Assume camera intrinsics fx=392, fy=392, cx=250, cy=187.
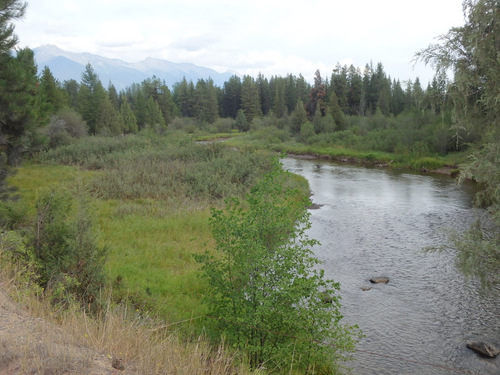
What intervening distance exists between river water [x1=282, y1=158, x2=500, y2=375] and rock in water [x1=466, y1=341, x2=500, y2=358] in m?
0.16

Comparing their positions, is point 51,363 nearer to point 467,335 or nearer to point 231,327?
point 231,327

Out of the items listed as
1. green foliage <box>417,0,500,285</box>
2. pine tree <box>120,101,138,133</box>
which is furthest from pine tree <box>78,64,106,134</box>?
green foliage <box>417,0,500,285</box>

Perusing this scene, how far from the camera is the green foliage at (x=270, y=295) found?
22.2 ft

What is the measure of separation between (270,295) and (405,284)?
337 inches

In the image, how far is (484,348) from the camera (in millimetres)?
9484

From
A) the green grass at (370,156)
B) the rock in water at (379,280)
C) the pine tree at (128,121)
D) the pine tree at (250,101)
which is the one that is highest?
the pine tree at (250,101)

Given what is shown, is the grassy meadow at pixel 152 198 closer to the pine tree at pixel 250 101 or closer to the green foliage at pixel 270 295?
the green foliage at pixel 270 295

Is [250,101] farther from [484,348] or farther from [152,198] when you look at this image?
[484,348]

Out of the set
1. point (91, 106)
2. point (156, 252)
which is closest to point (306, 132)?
point (91, 106)

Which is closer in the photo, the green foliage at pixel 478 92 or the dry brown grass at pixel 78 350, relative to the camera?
the dry brown grass at pixel 78 350

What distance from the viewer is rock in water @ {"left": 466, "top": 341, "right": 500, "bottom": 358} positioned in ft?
30.8

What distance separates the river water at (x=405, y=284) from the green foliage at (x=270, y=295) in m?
1.56

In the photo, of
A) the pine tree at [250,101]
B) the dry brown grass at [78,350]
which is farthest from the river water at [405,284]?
the pine tree at [250,101]

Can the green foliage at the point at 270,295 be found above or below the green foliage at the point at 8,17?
below
